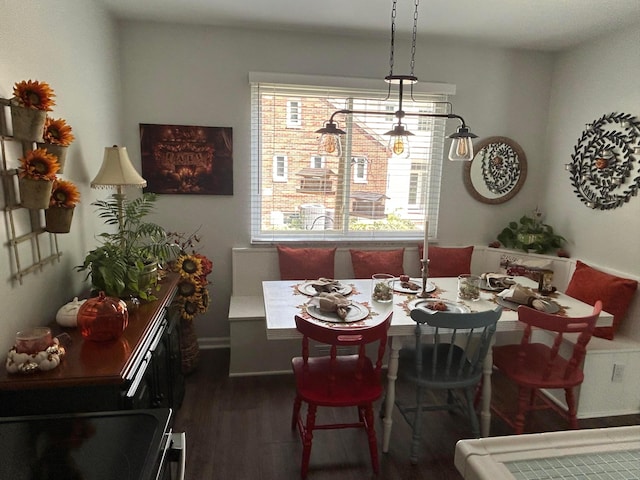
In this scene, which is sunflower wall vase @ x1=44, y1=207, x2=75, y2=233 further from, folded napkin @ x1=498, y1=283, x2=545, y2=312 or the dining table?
folded napkin @ x1=498, y1=283, x2=545, y2=312

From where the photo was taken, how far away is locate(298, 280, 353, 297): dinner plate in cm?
244

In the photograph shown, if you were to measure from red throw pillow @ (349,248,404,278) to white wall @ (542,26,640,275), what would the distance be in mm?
1428

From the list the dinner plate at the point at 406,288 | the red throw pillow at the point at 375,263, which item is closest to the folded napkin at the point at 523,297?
the dinner plate at the point at 406,288

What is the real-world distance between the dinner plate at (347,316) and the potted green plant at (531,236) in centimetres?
197

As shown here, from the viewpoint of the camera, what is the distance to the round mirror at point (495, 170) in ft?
11.8

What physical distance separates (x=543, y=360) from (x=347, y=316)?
118cm

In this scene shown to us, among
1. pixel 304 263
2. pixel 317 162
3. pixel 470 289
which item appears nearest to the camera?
pixel 470 289

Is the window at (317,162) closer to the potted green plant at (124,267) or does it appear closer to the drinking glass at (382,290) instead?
the drinking glass at (382,290)

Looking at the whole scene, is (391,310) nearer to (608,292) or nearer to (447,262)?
(447,262)

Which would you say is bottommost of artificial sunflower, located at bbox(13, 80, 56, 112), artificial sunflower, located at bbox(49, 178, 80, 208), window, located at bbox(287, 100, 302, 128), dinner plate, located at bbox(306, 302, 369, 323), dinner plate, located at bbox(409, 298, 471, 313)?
dinner plate, located at bbox(306, 302, 369, 323)

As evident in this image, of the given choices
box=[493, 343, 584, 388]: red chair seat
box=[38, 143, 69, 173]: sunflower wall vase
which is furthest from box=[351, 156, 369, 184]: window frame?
box=[38, 143, 69, 173]: sunflower wall vase

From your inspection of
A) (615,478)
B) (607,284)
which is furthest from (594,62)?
(615,478)

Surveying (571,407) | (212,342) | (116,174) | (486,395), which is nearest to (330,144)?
(116,174)

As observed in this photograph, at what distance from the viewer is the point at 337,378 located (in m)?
2.08
